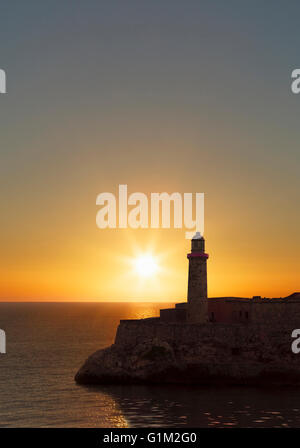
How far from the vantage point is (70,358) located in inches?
2749

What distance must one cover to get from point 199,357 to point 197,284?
722 centimetres

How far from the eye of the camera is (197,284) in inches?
2010

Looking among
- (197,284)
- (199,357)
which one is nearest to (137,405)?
(199,357)

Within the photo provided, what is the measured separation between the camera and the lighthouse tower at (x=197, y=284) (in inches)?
2008

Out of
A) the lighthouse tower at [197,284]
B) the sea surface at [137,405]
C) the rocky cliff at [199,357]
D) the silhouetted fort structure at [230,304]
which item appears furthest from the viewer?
the lighthouse tower at [197,284]

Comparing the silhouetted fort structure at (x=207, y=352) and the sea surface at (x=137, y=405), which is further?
the silhouetted fort structure at (x=207, y=352)

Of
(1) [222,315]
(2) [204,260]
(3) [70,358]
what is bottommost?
(3) [70,358]

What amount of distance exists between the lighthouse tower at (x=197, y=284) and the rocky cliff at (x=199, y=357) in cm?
273

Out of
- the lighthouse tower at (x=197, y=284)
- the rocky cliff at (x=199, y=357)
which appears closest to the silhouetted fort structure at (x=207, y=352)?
the rocky cliff at (x=199, y=357)

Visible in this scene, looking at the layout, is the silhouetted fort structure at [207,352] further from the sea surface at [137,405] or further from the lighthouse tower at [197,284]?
the sea surface at [137,405]
